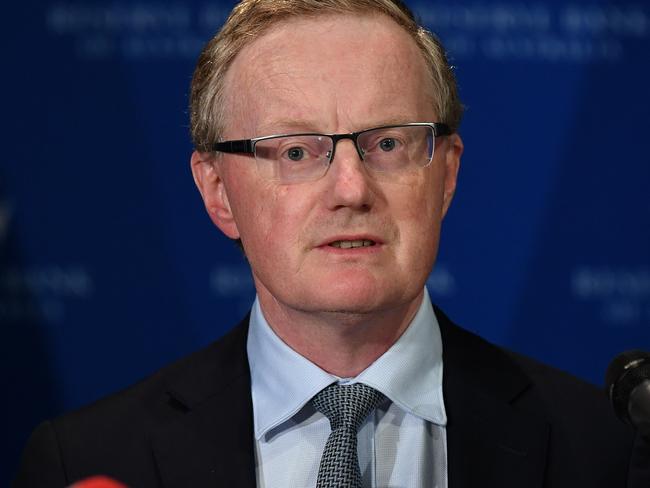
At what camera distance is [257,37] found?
7.97 ft

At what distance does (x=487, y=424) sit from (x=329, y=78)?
2.58 ft

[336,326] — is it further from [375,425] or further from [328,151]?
[328,151]

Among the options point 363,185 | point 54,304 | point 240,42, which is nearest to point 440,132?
point 363,185

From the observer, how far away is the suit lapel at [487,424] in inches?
92.3

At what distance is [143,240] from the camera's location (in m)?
3.51

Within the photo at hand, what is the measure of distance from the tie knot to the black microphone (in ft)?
2.39

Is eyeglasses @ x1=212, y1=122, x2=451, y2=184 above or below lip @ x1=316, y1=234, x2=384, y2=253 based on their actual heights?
above

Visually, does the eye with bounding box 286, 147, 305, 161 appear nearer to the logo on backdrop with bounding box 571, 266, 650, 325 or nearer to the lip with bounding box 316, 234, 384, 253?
the lip with bounding box 316, 234, 384, 253

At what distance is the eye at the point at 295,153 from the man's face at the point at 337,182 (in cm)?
4

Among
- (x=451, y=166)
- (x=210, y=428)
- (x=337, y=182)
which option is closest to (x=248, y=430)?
(x=210, y=428)

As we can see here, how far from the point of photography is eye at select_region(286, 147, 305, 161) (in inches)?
90.7

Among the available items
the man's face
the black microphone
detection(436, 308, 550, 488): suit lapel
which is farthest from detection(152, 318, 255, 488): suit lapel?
the black microphone

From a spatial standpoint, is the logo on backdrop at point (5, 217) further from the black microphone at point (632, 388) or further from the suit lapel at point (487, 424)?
the black microphone at point (632, 388)

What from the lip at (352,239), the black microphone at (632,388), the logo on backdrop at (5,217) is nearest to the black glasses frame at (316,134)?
the lip at (352,239)
